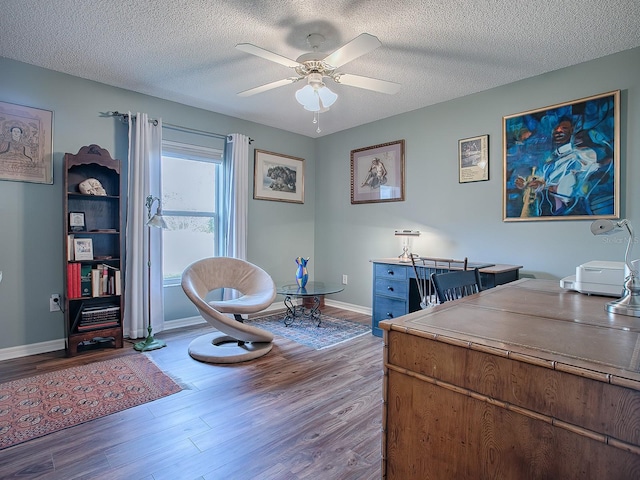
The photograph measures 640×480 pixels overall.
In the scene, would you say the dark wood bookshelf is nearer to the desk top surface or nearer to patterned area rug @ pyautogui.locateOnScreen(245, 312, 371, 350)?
patterned area rug @ pyautogui.locateOnScreen(245, 312, 371, 350)

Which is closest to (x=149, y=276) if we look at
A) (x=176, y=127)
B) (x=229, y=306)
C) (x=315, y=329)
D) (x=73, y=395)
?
(x=229, y=306)

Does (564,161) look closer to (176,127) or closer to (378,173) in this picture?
(378,173)

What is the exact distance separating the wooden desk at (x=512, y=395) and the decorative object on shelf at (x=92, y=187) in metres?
3.11

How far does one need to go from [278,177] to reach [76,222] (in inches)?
98.0

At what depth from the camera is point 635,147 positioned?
8.62 feet

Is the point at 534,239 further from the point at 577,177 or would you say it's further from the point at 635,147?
the point at 635,147

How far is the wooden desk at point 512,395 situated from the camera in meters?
0.77

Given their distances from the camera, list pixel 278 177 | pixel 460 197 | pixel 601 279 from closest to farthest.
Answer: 1. pixel 601 279
2. pixel 460 197
3. pixel 278 177

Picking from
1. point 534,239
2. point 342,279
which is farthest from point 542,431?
point 342,279

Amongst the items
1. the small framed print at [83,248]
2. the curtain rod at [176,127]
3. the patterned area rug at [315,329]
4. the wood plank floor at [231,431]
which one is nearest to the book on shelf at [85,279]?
the small framed print at [83,248]

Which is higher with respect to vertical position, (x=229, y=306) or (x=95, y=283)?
(x=95, y=283)

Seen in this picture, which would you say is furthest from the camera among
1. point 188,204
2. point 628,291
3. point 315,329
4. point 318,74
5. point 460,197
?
point 188,204

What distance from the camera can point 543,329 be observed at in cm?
110

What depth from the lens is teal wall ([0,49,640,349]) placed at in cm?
287
